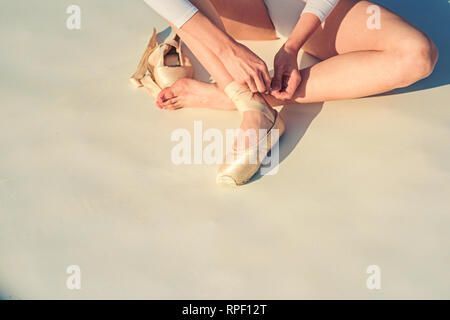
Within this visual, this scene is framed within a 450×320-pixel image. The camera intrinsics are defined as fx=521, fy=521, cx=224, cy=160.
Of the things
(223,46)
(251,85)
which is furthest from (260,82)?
(223,46)

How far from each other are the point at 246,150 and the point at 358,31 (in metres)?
0.44

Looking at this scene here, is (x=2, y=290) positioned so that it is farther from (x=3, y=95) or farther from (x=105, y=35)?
(x=105, y=35)

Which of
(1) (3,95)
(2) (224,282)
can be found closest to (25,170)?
(1) (3,95)

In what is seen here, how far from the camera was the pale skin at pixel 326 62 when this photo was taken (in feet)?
4.17

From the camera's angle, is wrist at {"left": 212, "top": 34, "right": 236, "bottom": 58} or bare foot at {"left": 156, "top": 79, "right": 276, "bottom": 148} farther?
bare foot at {"left": 156, "top": 79, "right": 276, "bottom": 148}

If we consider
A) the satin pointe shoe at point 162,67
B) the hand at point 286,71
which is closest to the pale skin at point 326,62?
the hand at point 286,71

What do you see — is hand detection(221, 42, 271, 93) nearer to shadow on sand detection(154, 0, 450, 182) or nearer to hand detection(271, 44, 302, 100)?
hand detection(271, 44, 302, 100)

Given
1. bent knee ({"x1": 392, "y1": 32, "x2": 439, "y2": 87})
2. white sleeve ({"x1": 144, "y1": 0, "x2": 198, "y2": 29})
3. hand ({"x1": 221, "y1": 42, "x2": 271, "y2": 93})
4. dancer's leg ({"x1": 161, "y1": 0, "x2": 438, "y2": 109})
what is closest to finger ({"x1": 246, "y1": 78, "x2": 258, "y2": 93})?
hand ({"x1": 221, "y1": 42, "x2": 271, "y2": 93})

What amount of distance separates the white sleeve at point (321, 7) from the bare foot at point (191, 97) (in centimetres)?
32

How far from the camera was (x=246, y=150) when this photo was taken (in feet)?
4.12

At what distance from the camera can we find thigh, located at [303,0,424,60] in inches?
50.9

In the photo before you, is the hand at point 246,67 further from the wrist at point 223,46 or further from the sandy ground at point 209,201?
the sandy ground at point 209,201

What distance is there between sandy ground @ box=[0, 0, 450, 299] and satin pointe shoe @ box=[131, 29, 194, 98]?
46 millimetres

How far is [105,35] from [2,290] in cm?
Answer: 98
